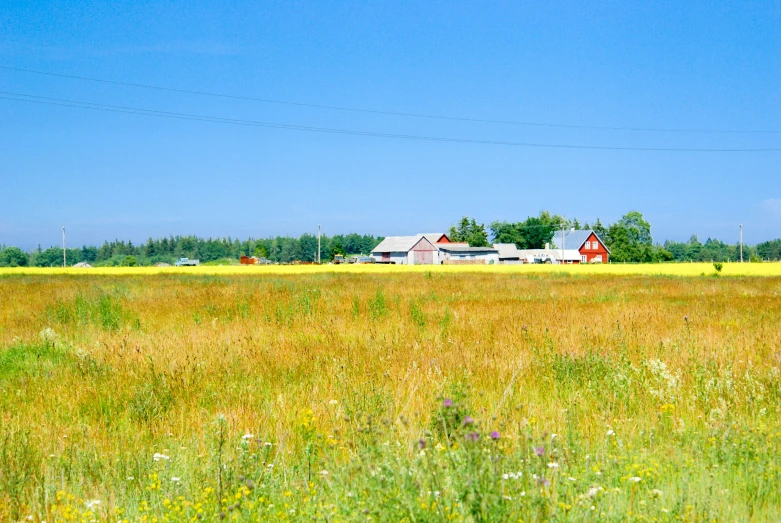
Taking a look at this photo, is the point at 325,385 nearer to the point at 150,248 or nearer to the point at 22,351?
the point at 22,351

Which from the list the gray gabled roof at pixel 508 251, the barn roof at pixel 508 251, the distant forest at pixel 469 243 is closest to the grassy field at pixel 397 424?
the distant forest at pixel 469 243

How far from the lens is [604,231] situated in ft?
408

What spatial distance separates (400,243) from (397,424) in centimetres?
11266

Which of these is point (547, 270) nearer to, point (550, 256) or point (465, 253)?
point (465, 253)

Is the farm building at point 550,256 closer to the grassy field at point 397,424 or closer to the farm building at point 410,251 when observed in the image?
the farm building at point 410,251

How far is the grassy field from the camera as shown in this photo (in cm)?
284

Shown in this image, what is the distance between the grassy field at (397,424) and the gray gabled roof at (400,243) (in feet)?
336

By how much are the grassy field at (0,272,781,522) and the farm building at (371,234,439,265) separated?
101 m

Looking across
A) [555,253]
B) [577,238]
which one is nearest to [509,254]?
[555,253]

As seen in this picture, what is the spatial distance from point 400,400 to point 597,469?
7.40ft

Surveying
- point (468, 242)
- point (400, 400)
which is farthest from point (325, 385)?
point (468, 242)

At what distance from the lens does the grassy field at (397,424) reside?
2840mm

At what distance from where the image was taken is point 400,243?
117 m

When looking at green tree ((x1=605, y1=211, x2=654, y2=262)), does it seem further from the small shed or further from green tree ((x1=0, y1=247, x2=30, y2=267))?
green tree ((x1=0, y1=247, x2=30, y2=267))
